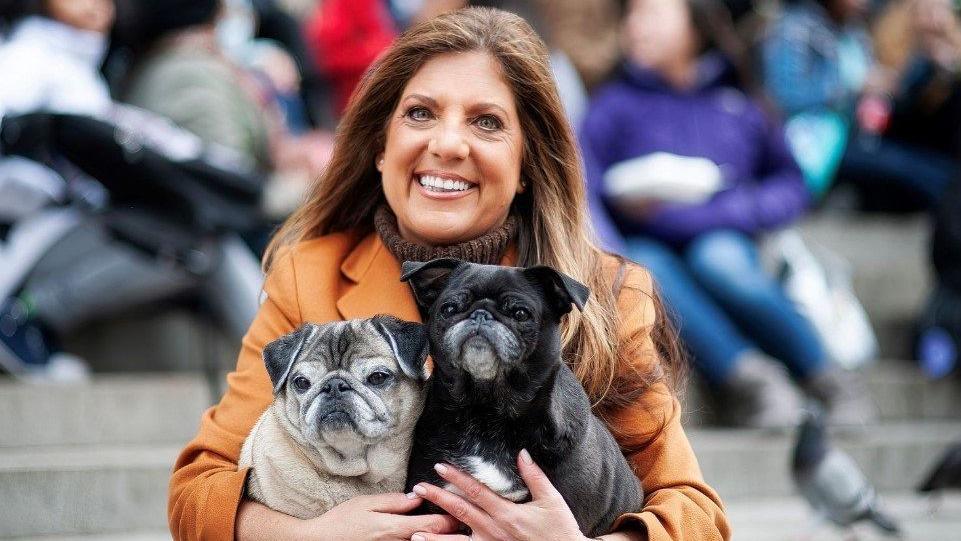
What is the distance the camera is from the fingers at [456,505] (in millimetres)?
2768

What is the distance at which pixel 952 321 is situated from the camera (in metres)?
6.74

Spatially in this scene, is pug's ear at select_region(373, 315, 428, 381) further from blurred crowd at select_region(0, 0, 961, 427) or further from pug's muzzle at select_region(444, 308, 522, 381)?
blurred crowd at select_region(0, 0, 961, 427)

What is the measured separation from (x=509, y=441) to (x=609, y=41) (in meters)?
5.37

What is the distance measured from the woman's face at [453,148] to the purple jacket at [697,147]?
3000mm

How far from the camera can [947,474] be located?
5.46m

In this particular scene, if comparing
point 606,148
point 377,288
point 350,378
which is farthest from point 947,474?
point 350,378

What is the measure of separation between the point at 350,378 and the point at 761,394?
3.68 m

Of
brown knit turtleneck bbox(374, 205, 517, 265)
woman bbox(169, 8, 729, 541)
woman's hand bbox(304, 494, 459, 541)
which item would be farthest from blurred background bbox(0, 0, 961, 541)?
woman's hand bbox(304, 494, 459, 541)

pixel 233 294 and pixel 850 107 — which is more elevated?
pixel 850 107

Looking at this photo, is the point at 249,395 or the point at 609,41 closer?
the point at 249,395

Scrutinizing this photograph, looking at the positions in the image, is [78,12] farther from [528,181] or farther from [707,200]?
[707,200]

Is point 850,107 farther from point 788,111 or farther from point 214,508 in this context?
point 214,508

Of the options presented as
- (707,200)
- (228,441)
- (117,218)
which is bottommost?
(117,218)

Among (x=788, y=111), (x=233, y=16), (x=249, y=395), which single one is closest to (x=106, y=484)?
(x=249, y=395)
